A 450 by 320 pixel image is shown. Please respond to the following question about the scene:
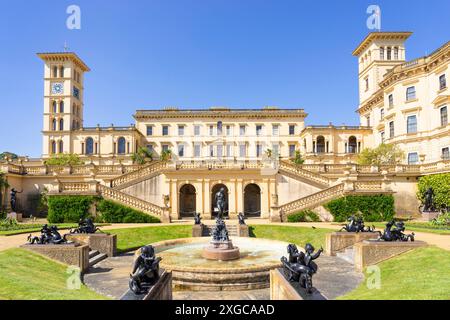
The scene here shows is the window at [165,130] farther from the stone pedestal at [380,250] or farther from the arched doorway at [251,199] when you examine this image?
the stone pedestal at [380,250]

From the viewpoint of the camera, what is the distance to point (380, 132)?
5059cm

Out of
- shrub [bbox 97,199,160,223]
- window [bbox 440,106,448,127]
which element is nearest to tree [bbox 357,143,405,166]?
window [bbox 440,106,448,127]

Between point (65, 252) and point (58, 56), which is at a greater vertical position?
point (58, 56)

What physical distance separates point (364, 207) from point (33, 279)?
2626cm

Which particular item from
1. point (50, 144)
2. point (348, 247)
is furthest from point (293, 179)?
point (50, 144)

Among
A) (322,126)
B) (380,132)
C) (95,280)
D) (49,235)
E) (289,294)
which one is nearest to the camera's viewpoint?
(289,294)

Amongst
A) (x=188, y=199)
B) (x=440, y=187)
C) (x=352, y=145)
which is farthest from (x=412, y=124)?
(x=188, y=199)

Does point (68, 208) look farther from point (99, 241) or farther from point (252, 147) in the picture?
point (252, 147)

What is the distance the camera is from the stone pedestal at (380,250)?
1366 centimetres

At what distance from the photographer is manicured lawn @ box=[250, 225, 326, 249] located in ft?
65.6

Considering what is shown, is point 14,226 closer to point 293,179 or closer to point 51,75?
point 293,179

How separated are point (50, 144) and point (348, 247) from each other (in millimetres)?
60815

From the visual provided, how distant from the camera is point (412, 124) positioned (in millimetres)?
41875

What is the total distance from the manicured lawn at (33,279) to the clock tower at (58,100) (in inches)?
2081
